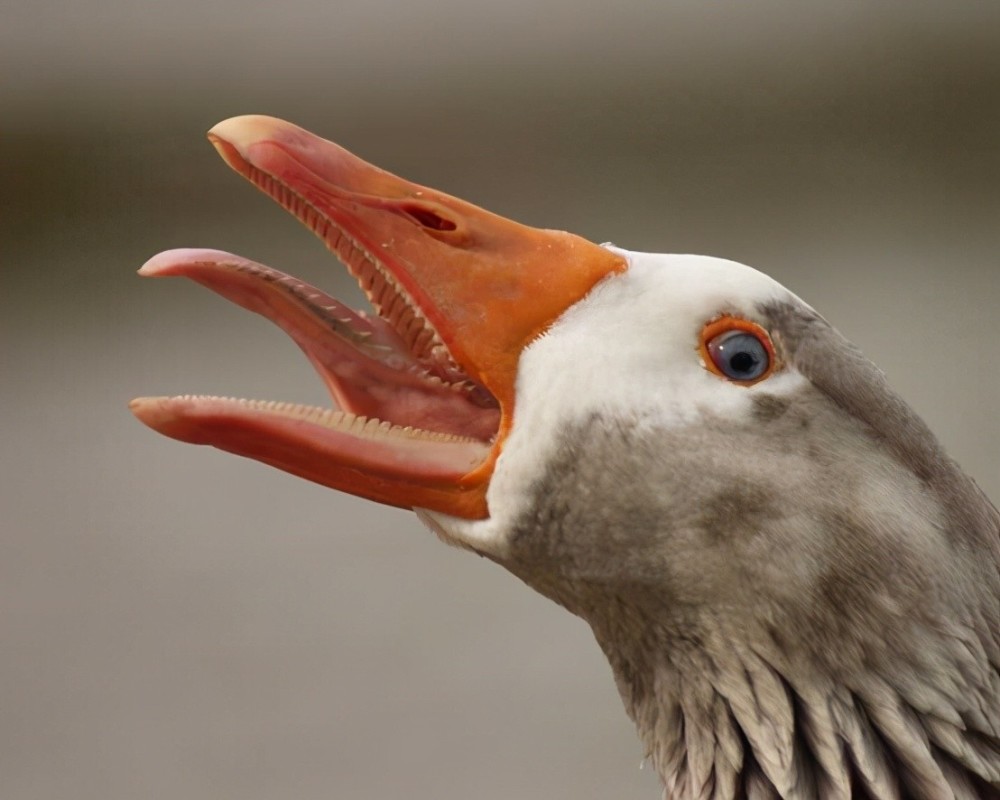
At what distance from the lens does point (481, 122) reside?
2916mm

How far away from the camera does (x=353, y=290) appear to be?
2.86m

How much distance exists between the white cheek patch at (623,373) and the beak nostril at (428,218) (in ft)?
0.35

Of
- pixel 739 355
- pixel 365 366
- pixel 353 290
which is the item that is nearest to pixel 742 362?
pixel 739 355

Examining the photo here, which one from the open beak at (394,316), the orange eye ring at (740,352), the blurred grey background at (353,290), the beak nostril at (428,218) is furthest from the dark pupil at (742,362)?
the blurred grey background at (353,290)

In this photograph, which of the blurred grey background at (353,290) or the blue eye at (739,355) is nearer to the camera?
the blue eye at (739,355)

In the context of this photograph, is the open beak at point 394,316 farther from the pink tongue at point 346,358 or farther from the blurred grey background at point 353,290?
the blurred grey background at point 353,290

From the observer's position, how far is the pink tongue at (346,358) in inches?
35.5

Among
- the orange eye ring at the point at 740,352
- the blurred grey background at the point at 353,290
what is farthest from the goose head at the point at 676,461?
the blurred grey background at the point at 353,290

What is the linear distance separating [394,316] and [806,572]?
335 mm

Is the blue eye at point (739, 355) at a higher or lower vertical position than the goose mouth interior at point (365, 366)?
higher

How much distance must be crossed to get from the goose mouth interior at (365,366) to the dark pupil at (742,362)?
167 millimetres

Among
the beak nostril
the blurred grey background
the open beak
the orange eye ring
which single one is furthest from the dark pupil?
the blurred grey background

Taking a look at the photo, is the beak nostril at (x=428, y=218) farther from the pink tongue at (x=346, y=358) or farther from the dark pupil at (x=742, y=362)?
the dark pupil at (x=742, y=362)

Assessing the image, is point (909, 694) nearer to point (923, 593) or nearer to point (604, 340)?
point (923, 593)
